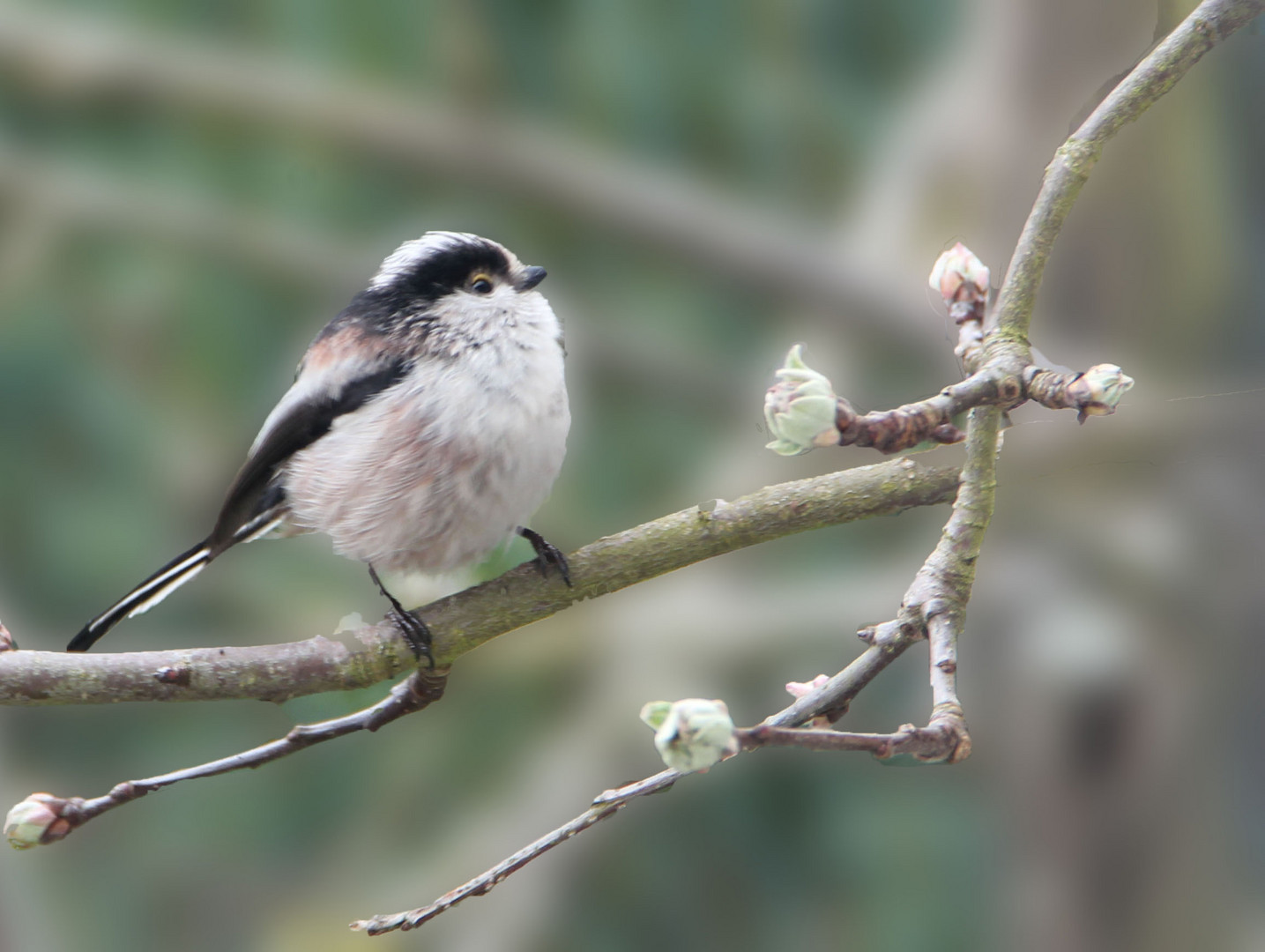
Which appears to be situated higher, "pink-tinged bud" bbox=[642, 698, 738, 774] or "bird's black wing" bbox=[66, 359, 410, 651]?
"bird's black wing" bbox=[66, 359, 410, 651]

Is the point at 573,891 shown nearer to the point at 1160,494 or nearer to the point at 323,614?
the point at 323,614

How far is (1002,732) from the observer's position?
79 centimetres

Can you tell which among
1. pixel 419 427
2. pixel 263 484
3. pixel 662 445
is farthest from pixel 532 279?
pixel 662 445

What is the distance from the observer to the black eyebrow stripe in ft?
2.10

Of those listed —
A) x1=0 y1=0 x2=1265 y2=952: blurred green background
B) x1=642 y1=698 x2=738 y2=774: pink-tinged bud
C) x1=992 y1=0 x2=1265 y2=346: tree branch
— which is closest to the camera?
x1=642 y1=698 x2=738 y2=774: pink-tinged bud

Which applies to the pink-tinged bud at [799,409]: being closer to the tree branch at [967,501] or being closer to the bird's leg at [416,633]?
the tree branch at [967,501]

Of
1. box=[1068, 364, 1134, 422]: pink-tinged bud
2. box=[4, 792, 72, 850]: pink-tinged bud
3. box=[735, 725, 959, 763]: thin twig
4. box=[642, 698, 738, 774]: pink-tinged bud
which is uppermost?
box=[1068, 364, 1134, 422]: pink-tinged bud

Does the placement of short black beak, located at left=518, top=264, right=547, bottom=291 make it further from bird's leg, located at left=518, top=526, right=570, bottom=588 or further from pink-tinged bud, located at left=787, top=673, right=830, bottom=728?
pink-tinged bud, located at left=787, top=673, right=830, bottom=728

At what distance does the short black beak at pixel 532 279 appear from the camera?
0.65 meters

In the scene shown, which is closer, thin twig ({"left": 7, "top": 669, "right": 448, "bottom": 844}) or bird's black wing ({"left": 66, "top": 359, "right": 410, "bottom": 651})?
thin twig ({"left": 7, "top": 669, "right": 448, "bottom": 844})

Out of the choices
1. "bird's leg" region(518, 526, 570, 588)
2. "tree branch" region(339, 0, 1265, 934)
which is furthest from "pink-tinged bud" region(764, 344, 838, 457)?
"bird's leg" region(518, 526, 570, 588)

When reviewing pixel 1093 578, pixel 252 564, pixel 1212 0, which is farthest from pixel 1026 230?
pixel 252 564

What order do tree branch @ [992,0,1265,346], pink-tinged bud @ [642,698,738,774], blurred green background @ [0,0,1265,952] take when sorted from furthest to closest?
blurred green background @ [0,0,1265,952] < tree branch @ [992,0,1265,346] < pink-tinged bud @ [642,698,738,774]

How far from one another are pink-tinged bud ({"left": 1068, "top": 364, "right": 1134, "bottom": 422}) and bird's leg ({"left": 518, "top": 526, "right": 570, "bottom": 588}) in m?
0.23
